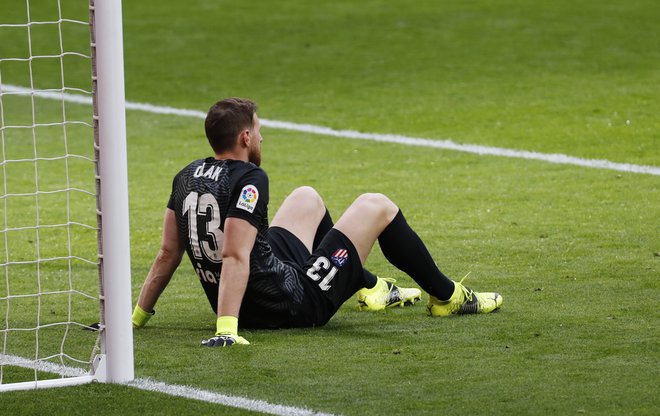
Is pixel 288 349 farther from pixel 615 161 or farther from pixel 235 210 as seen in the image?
pixel 615 161

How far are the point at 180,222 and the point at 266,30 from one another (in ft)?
49.0

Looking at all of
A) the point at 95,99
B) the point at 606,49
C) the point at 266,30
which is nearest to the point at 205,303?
the point at 95,99

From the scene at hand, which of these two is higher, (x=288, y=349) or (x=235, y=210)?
(x=235, y=210)

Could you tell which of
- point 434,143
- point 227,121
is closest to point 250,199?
point 227,121

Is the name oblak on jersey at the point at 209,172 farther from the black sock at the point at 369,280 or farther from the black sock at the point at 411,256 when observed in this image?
the black sock at the point at 369,280

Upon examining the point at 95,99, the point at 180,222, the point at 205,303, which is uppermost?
the point at 95,99

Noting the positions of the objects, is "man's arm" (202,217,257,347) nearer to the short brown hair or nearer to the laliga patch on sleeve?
the laliga patch on sleeve

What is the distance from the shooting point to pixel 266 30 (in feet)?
69.7

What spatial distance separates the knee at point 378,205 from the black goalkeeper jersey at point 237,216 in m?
0.50

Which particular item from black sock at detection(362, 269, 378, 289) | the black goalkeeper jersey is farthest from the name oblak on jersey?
black sock at detection(362, 269, 378, 289)

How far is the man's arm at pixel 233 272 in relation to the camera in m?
6.34

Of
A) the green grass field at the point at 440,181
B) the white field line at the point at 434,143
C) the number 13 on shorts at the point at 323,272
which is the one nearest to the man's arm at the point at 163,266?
the green grass field at the point at 440,181

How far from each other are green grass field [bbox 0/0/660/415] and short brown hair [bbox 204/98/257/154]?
0.98m

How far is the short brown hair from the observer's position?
6.46 meters
